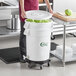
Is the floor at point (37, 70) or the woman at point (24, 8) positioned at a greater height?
the woman at point (24, 8)

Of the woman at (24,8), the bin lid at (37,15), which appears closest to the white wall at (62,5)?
the woman at (24,8)

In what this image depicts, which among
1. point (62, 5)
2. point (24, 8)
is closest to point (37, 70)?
point (24, 8)

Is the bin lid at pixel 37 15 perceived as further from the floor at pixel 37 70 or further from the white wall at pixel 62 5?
the white wall at pixel 62 5

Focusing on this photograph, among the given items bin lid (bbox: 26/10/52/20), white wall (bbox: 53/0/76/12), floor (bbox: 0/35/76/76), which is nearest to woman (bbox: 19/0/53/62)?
bin lid (bbox: 26/10/52/20)

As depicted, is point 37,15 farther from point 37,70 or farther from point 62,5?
point 62,5

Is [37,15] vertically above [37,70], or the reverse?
[37,15]

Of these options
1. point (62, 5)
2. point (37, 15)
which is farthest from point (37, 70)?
point (62, 5)

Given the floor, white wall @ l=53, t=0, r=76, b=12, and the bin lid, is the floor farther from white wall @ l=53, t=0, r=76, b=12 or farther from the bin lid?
white wall @ l=53, t=0, r=76, b=12

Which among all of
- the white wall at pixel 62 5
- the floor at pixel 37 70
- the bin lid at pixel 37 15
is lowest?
the floor at pixel 37 70

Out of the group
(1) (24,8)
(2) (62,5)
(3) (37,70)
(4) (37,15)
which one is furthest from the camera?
(2) (62,5)

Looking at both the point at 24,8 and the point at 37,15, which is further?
the point at 24,8

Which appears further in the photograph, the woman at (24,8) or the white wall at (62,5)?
the white wall at (62,5)

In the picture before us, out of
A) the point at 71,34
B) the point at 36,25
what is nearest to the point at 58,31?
the point at 71,34

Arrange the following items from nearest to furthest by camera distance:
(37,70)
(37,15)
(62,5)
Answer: (37,15), (37,70), (62,5)
